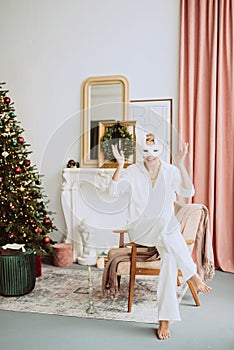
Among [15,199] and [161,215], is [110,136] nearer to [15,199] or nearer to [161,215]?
[15,199]

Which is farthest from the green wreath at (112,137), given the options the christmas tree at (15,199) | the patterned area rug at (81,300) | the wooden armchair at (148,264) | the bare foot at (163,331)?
the bare foot at (163,331)

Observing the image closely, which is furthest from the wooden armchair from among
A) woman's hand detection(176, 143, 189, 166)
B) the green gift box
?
the green gift box

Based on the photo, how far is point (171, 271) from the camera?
2.59m

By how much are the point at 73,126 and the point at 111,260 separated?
1913 millimetres

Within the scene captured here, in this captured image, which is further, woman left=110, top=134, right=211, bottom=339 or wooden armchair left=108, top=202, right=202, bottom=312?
wooden armchair left=108, top=202, right=202, bottom=312

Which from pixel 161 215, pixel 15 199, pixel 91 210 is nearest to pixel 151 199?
pixel 161 215

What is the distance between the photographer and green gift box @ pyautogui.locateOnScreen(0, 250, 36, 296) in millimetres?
3217

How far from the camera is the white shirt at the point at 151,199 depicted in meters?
2.66

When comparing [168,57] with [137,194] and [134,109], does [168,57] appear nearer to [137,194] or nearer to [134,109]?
[134,109]

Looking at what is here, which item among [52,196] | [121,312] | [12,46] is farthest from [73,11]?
[121,312]

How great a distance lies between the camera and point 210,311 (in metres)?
2.97

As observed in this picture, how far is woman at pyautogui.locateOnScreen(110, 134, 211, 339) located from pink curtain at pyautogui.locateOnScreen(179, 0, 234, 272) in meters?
1.29

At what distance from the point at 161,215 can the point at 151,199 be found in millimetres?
120

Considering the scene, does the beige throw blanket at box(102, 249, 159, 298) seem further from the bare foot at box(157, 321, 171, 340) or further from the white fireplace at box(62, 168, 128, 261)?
the bare foot at box(157, 321, 171, 340)
